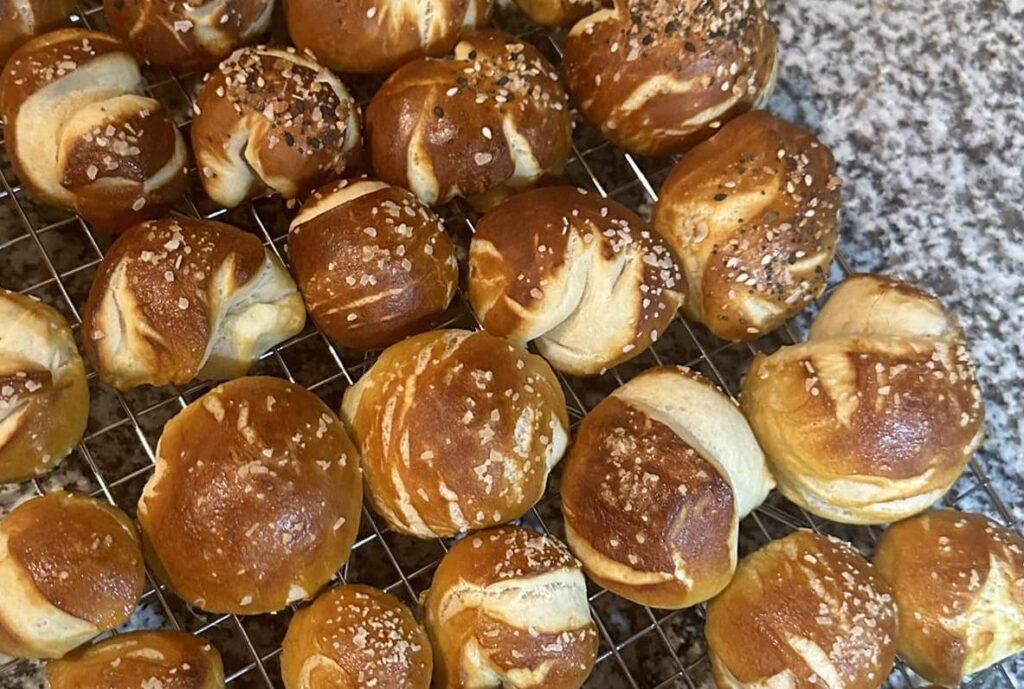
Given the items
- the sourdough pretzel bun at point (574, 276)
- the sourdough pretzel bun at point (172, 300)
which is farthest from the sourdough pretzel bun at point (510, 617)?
the sourdough pretzel bun at point (172, 300)

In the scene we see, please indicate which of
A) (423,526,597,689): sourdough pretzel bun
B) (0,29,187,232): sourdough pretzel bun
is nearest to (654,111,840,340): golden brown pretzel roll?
(423,526,597,689): sourdough pretzel bun

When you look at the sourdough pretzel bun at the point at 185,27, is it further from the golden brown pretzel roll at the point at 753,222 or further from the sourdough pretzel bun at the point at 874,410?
the sourdough pretzel bun at the point at 874,410

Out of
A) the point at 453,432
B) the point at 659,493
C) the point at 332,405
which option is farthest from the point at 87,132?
the point at 659,493

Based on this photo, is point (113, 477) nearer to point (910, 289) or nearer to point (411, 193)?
point (411, 193)

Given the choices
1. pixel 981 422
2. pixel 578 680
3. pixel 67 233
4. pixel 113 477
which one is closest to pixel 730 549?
pixel 578 680

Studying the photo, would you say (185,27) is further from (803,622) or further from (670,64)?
(803,622)

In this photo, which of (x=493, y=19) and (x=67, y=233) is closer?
(x=67, y=233)
